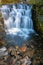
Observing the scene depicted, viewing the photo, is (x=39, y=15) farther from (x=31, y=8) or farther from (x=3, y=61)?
(x=3, y=61)

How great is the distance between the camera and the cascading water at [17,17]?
1091cm

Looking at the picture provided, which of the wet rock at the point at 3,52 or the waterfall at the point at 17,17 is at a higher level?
the waterfall at the point at 17,17

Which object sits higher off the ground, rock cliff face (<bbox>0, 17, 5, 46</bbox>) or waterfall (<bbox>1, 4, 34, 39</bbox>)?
waterfall (<bbox>1, 4, 34, 39</bbox>)

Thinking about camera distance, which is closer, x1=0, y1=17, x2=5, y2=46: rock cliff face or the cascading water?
x1=0, y1=17, x2=5, y2=46: rock cliff face

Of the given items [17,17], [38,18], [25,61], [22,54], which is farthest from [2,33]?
[25,61]

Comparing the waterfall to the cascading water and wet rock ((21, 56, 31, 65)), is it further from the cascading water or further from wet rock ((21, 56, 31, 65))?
wet rock ((21, 56, 31, 65))

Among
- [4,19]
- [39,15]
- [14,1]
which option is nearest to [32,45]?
[39,15]

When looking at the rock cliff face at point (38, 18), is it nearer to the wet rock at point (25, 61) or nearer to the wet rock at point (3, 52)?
the wet rock at point (3, 52)

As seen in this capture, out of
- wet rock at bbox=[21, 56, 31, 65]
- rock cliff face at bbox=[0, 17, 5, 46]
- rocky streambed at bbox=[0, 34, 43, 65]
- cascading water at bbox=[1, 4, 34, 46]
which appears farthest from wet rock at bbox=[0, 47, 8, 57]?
cascading water at bbox=[1, 4, 34, 46]

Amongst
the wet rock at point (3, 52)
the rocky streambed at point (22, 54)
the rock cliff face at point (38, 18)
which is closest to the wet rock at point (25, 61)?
the rocky streambed at point (22, 54)

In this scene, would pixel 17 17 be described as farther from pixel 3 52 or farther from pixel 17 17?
pixel 3 52

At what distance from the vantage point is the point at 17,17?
11125mm

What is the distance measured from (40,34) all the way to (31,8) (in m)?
2.10

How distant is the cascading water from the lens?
35.8ft
